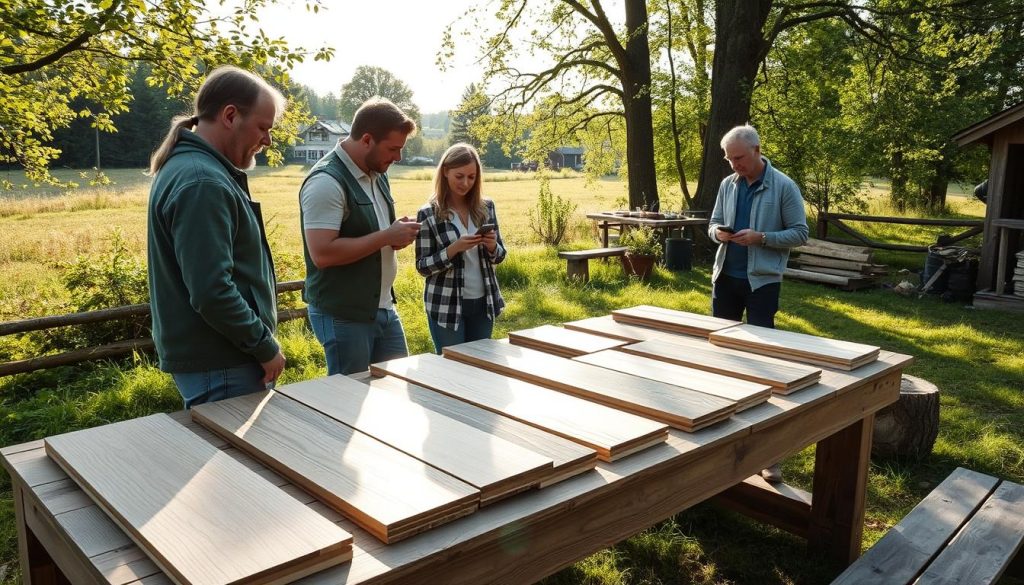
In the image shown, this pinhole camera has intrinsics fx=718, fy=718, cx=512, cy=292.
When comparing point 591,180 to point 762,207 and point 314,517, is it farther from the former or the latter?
point 314,517

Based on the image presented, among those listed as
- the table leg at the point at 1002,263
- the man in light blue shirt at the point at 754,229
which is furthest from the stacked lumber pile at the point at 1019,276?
the man in light blue shirt at the point at 754,229

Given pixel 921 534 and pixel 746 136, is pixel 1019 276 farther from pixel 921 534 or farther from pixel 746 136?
pixel 921 534

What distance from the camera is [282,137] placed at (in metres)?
7.76

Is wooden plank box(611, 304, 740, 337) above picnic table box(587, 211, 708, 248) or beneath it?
beneath

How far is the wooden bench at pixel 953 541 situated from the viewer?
2.47 m

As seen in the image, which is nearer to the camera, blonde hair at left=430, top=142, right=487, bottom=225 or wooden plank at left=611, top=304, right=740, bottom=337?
wooden plank at left=611, top=304, right=740, bottom=337

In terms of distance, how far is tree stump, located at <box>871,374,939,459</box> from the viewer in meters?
4.39

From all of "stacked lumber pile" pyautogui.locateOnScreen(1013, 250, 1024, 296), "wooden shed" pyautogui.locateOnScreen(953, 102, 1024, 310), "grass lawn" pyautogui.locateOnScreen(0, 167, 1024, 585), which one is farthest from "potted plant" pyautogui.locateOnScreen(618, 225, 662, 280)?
"stacked lumber pile" pyautogui.locateOnScreen(1013, 250, 1024, 296)

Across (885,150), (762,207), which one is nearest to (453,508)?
(762,207)


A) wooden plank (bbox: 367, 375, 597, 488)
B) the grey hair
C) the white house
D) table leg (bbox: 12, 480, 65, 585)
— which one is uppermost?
the white house

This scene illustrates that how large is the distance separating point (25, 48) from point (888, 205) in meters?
21.2

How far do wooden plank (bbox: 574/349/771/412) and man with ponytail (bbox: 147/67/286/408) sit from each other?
1.13m

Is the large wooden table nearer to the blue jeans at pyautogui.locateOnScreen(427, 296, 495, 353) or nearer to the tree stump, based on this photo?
the blue jeans at pyautogui.locateOnScreen(427, 296, 495, 353)

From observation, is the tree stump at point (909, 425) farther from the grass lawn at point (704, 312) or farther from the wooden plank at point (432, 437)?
the wooden plank at point (432, 437)
